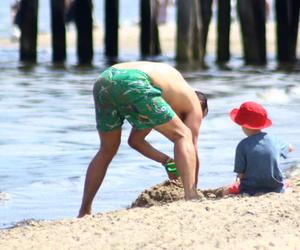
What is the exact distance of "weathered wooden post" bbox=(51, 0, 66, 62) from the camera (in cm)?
1752

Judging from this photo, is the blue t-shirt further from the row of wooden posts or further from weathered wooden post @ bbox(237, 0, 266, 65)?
weathered wooden post @ bbox(237, 0, 266, 65)

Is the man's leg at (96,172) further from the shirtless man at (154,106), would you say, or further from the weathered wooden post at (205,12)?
the weathered wooden post at (205,12)

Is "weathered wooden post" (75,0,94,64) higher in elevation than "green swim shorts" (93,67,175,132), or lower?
lower

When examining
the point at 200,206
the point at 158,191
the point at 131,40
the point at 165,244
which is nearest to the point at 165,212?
the point at 200,206

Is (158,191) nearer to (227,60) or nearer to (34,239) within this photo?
(34,239)

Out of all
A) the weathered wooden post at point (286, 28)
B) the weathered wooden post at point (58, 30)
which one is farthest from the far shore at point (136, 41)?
the weathered wooden post at point (286, 28)

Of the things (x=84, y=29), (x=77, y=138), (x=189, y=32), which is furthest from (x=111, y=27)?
(x=77, y=138)

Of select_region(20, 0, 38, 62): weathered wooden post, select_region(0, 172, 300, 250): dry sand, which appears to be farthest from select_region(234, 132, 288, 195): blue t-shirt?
select_region(20, 0, 38, 62): weathered wooden post

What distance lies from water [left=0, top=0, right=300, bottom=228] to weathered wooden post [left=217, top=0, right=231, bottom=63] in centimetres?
99

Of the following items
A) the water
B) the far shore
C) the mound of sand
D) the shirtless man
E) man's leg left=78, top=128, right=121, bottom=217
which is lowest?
the far shore

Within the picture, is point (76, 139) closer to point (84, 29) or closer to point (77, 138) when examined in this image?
point (77, 138)

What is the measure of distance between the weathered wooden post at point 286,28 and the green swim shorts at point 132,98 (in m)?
11.2

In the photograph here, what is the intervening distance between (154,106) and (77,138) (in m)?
4.22

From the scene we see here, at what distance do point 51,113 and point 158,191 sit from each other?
5089mm
